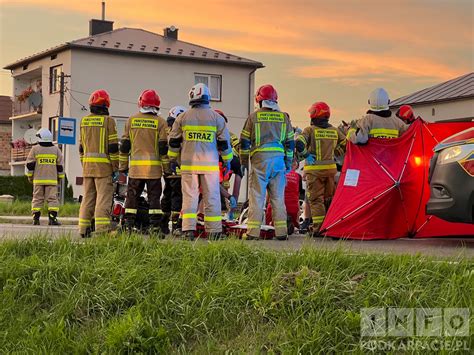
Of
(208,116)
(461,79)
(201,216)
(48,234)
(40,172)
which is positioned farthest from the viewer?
(461,79)

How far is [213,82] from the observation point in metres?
46.7

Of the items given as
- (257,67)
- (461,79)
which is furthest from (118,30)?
(461,79)

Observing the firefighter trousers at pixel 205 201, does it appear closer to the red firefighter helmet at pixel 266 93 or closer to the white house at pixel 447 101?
the red firefighter helmet at pixel 266 93

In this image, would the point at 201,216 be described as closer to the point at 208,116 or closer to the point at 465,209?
the point at 208,116

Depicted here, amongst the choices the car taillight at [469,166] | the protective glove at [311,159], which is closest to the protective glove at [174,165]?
the protective glove at [311,159]

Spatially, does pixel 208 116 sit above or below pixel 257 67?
below

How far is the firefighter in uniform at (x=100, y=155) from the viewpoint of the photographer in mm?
11219

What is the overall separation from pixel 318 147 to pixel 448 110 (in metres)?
21.5

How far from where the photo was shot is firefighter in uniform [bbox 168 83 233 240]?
1073 centimetres

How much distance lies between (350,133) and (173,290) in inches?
217

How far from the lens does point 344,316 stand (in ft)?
19.0

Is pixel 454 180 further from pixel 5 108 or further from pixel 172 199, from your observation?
pixel 5 108

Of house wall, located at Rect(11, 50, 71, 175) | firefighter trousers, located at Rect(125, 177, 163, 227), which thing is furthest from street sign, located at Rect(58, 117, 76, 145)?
house wall, located at Rect(11, 50, 71, 175)

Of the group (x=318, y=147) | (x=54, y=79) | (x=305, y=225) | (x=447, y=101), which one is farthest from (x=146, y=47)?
(x=318, y=147)
